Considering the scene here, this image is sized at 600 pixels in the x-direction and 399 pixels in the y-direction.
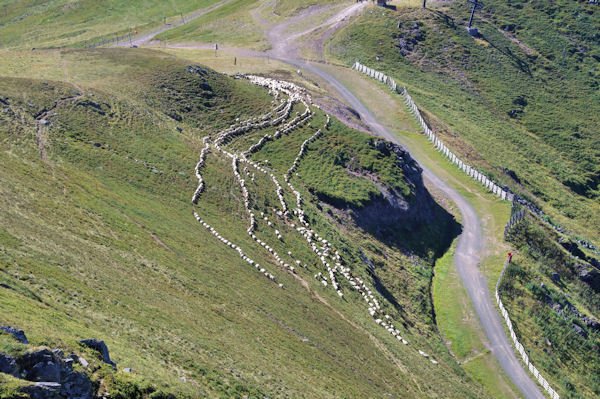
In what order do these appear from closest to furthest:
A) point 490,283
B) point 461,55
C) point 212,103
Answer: point 490,283 → point 212,103 → point 461,55

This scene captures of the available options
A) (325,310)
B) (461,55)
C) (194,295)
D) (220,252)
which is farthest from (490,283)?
(461,55)

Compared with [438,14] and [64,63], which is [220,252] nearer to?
[64,63]

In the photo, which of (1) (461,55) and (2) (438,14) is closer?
(1) (461,55)

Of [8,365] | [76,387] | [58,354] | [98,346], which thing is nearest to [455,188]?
[98,346]

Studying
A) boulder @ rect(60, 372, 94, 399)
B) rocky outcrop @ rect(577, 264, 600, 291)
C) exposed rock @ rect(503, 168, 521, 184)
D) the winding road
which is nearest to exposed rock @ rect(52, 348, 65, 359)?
boulder @ rect(60, 372, 94, 399)

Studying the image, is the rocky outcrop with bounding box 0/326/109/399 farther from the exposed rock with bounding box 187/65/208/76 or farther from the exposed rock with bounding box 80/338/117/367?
the exposed rock with bounding box 187/65/208/76

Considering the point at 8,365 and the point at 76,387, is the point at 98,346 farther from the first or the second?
the point at 8,365
